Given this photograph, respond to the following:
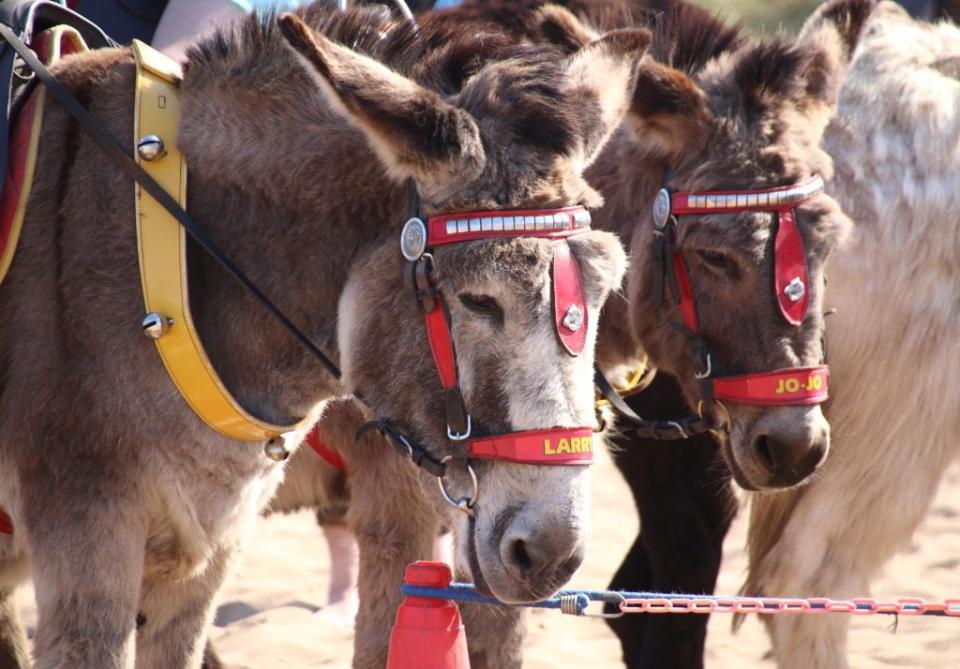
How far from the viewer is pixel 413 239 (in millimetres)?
2557

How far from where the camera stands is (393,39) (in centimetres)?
286

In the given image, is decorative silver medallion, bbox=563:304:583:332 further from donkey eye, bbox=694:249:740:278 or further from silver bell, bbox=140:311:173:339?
donkey eye, bbox=694:249:740:278

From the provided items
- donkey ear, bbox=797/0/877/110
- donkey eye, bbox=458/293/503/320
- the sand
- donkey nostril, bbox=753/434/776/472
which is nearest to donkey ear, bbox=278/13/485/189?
donkey eye, bbox=458/293/503/320

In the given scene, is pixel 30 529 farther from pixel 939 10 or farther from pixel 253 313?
pixel 939 10

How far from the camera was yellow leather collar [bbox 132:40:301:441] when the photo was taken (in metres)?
2.73

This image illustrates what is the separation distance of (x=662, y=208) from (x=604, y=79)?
98 centimetres

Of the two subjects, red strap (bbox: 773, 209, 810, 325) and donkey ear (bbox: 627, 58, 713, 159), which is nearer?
red strap (bbox: 773, 209, 810, 325)

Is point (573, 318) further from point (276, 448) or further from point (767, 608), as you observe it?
point (767, 608)

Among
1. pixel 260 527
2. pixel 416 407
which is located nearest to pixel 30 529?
pixel 416 407

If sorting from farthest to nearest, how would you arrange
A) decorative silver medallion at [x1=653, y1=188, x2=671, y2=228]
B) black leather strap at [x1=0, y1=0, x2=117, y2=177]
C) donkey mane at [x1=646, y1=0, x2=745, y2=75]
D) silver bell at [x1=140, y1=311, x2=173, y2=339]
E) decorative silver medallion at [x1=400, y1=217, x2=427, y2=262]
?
donkey mane at [x1=646, y1=0, x2=745, y2=75] < decorative silver medallion at [x1=653, y1=188, x2=671, y2=228] < black leather strap at [x1=0, y1=0, x2=117, y2=177] < silver bell at [x1=140, y1=311, x2=173, y2=339] < decorative silver medallion at [x1=400, y1=217, x2=427, y2=262]

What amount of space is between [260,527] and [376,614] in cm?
356

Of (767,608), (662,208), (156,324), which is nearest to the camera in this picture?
(156,324)

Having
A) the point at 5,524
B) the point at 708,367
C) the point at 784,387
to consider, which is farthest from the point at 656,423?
the point at 5,524

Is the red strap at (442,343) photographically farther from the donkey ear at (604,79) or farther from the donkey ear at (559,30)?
the donkey ear at (559,30)
